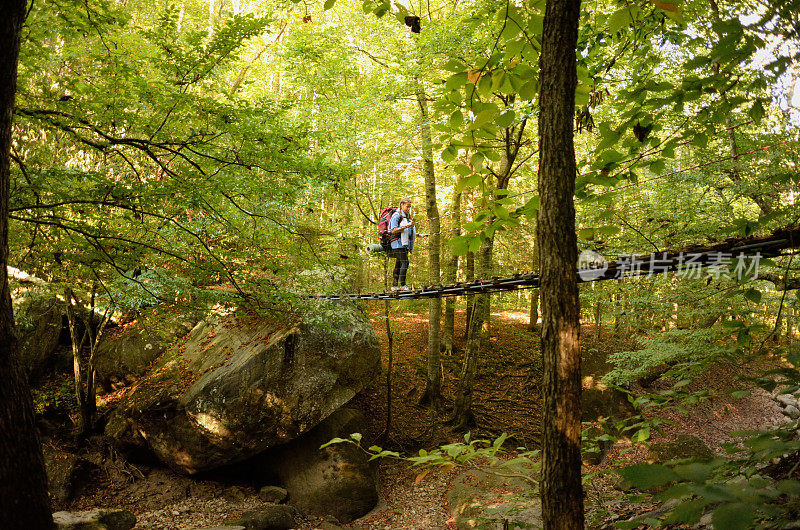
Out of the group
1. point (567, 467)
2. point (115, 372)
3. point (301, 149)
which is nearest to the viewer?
point (567, 467)

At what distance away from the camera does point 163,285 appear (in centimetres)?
393

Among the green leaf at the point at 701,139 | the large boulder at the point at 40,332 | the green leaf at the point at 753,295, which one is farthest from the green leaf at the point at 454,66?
the large boulder at the point at 40,332

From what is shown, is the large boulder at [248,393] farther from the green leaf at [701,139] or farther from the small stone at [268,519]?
the green leaf at [701,139]

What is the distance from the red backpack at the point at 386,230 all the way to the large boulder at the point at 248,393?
1.01 m

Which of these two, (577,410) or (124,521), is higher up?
(577,410)

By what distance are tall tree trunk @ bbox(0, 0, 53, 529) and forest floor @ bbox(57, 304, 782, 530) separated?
2.27m

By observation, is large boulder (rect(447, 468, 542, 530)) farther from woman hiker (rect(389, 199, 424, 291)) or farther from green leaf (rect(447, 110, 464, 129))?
green leaf (rect(447, 110, 464, 129))

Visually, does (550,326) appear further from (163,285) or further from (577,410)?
(163,285)

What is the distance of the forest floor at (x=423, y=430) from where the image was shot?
476cm

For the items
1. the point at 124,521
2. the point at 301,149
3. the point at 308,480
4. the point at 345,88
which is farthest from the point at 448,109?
the point at 345,88

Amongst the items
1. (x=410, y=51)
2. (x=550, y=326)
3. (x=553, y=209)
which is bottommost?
(x=550, y=326)

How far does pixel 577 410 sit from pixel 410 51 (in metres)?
5.46

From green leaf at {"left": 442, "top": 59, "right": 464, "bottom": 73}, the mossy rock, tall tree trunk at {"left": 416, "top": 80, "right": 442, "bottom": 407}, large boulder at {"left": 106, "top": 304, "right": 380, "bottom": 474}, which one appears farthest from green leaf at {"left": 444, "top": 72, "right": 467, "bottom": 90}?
tall tree trunk at {"left": 416, "top": 80, "right": 442, "bottom": 407}

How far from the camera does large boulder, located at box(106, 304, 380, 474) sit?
4.96 m
